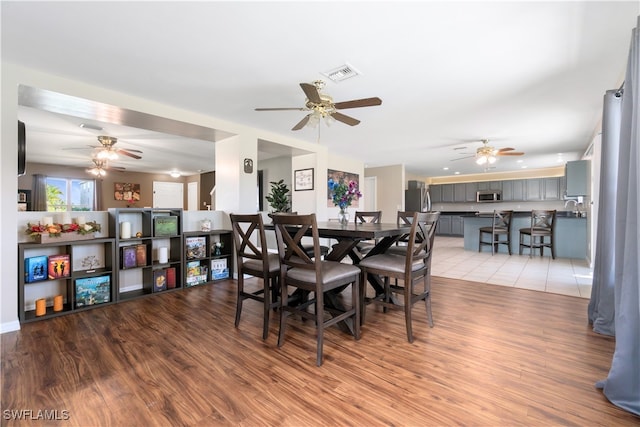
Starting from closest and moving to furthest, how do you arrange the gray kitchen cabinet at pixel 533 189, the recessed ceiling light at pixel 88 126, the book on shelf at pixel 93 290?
1. the book on shelf at pixel 93 290
2. the recessed ceiling light at pixel 88 126
3. the gray kitchen cabinet at pixel 533 189

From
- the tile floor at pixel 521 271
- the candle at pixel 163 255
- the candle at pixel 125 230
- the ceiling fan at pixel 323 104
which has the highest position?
the ceiling fan at pixel 323 104

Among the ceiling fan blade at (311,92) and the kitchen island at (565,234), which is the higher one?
the ceiling fan blade at (311,92)

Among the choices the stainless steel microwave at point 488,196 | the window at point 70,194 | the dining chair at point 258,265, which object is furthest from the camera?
the stainless steel microwave at point 488,196

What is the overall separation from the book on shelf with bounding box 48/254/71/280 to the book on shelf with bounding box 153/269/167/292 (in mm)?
774

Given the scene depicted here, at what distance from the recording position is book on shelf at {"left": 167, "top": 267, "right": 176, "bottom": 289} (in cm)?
341

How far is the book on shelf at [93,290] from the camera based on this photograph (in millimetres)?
2752

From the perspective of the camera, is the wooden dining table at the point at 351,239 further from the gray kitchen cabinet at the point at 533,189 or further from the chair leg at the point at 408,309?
the gray kitchen cabinet at the point at 533,189

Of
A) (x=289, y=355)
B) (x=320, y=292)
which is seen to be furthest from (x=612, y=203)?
(x=289, y=355)

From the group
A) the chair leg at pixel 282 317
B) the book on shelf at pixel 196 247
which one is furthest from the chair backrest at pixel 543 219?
the book on shelf at pixel 196 247

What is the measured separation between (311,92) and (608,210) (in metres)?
2.49

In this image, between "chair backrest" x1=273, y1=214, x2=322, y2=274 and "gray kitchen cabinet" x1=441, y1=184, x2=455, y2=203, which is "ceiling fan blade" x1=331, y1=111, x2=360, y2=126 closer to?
"chair backrest" x1=273, y1=214, x2=322, y2=274

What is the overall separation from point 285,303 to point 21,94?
10.4ft

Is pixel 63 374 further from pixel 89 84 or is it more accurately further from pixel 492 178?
pixel 492 178

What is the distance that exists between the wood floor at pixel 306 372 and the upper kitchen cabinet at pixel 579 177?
3817 millimetres
